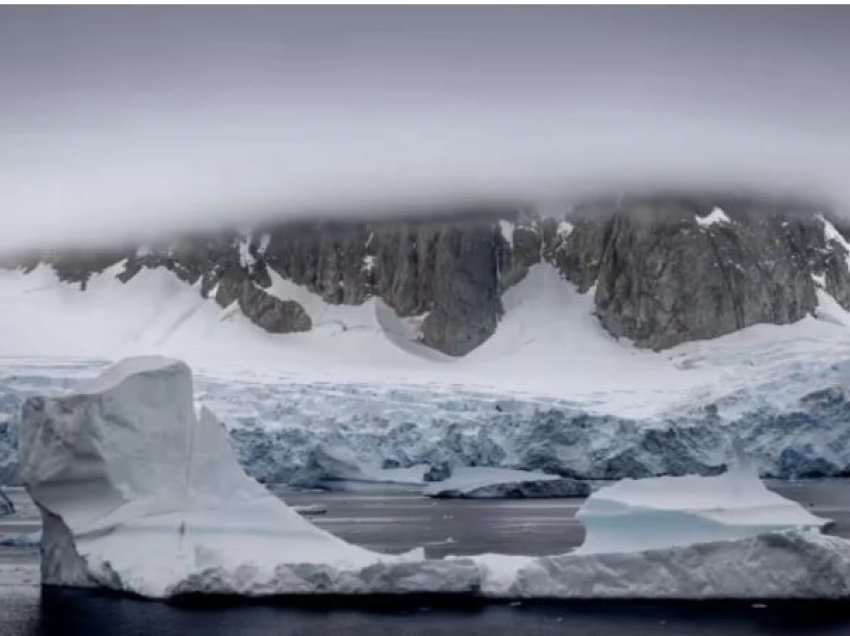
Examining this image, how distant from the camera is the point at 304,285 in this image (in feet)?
341

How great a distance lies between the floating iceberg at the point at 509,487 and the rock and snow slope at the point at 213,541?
1906cm

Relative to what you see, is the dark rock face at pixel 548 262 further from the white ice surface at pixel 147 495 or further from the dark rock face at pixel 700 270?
the white ice surface at pixel 147 495

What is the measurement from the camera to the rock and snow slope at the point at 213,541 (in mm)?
16469

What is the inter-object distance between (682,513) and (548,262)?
8493 cm

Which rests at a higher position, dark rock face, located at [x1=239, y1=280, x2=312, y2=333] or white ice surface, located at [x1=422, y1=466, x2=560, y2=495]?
dark rock face, located at [x1=239, y1=280, x2=312, y2=333]

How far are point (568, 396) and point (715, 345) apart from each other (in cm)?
2523

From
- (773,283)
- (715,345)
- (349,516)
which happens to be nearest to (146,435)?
(349,516)

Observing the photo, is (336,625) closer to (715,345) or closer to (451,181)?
(715,345)

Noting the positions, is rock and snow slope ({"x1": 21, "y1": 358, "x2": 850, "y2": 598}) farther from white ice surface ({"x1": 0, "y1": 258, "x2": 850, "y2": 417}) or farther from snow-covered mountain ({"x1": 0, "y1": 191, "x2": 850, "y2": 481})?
snow-covered mountain ({"x1": 0, "y1": 191, "x2": 850, "y2": 481})

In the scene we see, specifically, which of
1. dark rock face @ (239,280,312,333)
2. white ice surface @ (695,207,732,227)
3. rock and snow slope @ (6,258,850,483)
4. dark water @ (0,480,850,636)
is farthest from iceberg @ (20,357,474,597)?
white ice surface @ (695,207,732,227)

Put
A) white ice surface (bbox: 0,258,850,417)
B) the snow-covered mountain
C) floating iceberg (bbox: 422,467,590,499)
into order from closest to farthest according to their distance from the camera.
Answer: floating iceberg (bbox: 422,467,590,499)
white ice surface (bbox: 0,258,850,417)
the snow-covered mountain

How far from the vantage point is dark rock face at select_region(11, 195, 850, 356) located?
98188 mm

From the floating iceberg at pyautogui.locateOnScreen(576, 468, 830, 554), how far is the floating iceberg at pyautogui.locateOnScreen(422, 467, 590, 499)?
62.2 ft

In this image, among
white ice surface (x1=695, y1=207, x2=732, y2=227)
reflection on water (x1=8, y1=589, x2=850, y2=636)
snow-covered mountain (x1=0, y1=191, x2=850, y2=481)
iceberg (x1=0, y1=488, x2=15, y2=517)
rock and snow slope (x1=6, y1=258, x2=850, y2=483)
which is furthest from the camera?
white ice surface (x1=695, y1=207, x2=732, y2=227)
